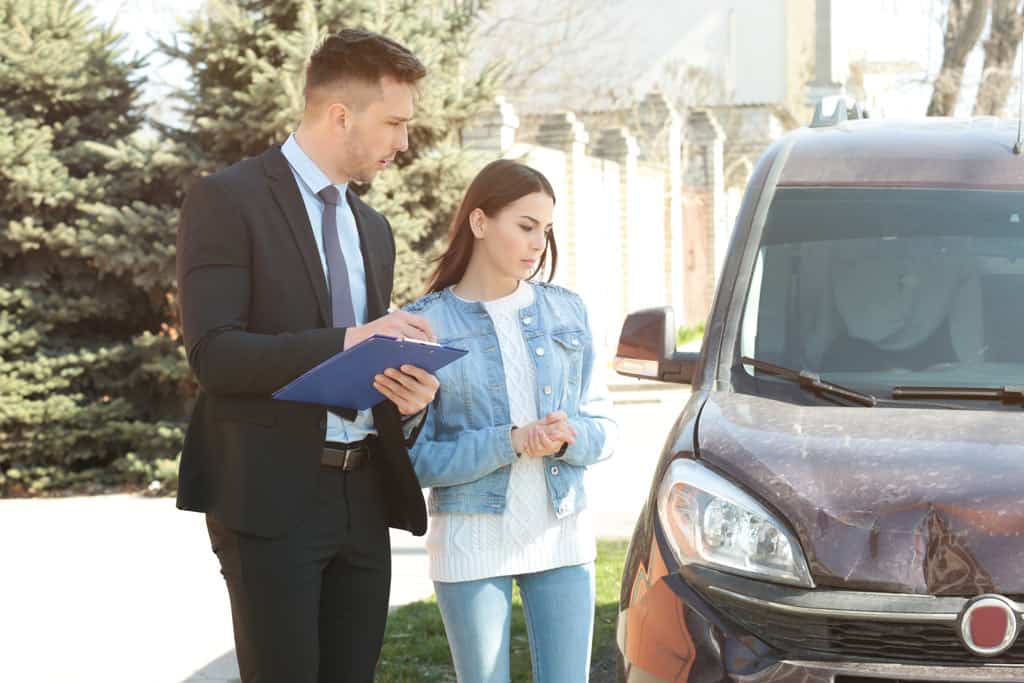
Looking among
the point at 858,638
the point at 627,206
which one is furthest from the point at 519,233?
the point at 627,206

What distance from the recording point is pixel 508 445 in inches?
147

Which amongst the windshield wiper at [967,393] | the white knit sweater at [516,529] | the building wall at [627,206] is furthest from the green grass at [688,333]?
the white knit sweater at [516,529]

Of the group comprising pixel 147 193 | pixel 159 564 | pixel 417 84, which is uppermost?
pixel 417 84

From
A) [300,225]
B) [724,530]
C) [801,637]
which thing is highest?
[300,225]

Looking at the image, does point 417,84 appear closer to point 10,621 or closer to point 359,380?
point 359,380

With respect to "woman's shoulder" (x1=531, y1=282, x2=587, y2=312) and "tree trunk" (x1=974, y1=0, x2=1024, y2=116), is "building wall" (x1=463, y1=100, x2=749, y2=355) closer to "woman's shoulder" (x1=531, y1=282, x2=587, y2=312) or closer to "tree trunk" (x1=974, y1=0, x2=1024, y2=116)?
"tree trunk" (x1=974, y1=0, x2=1024, y2=116)

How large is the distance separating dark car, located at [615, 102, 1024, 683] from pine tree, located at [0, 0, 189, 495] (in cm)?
839

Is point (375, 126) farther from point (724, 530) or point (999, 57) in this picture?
point (999, 57)

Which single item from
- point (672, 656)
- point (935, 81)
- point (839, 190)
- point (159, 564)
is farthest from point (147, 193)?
point (935, 81)

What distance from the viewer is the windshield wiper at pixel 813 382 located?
3.85 metres

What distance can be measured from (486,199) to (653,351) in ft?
2.76

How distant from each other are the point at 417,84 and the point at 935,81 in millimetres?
22124

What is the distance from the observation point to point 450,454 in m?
3.79

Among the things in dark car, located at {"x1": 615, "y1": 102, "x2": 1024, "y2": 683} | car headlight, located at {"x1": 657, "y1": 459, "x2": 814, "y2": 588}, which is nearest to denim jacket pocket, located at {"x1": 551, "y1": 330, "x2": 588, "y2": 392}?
dark car, located at {"x1": 615, "y1": 102, "x2": 1024, "y2": 683}
